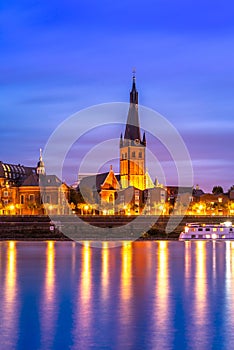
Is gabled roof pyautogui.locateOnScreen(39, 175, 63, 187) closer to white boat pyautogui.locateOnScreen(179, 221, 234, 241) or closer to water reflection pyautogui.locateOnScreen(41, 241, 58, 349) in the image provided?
white boat pyautogui.locateOnScreen(179, 221, 234, 241)

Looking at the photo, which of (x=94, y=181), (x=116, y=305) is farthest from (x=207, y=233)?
(x=94, y=181)

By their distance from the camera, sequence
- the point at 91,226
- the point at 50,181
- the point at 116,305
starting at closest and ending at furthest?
A: 1. the point at 116,305
2. the point at 91,226
3. the point at 50,181

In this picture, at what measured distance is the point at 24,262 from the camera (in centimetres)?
5072

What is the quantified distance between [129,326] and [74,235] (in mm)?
72314

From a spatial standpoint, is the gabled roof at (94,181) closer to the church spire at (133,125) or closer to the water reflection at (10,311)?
the church spire at (133,125)

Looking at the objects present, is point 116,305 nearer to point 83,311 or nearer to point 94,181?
point 83,311

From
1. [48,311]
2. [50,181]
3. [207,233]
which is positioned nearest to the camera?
[48,311]

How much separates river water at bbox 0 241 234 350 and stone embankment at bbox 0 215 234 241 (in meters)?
44.8

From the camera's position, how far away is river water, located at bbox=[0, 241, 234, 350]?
73.8ft

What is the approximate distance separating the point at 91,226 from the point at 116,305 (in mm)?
76540

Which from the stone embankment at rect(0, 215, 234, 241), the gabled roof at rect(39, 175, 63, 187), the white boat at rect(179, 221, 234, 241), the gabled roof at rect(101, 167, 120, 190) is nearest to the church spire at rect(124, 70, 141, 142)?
the gabled roof at rect(101, 167, 120, 190)

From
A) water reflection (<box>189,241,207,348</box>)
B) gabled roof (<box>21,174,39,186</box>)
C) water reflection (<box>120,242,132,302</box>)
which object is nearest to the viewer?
water reflection (<box>189,241,207,348</box>)

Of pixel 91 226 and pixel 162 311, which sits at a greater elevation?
pixel 91 226

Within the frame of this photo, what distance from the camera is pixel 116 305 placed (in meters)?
29.2
